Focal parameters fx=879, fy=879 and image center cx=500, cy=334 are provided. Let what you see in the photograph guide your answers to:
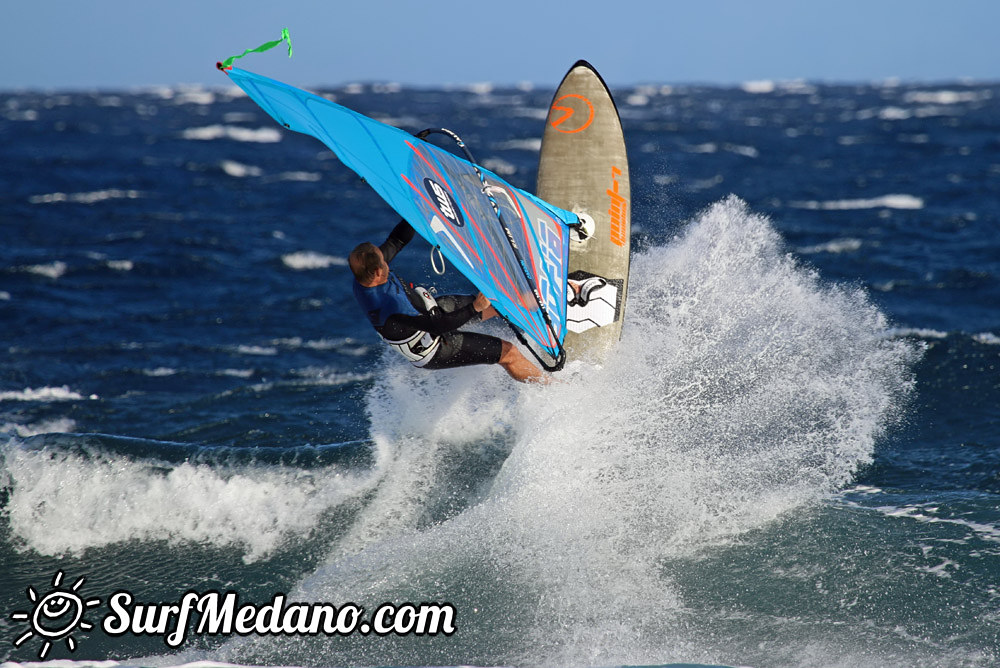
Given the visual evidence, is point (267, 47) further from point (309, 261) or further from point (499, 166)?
point (499, 166)

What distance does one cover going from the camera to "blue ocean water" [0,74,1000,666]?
5.06 m

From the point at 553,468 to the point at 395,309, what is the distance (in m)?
1.55

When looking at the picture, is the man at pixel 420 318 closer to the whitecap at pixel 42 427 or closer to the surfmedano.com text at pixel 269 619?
the surfmedano.com text at pixel 269 619

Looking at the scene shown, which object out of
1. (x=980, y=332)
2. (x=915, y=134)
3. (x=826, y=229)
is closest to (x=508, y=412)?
(x=980, y=332)

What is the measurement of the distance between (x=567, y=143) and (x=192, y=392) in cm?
474

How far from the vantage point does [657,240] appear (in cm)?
976

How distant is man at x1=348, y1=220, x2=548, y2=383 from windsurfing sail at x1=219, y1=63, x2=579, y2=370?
32 cm

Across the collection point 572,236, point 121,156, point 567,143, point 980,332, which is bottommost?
point 121,156

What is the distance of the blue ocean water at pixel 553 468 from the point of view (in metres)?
5.06

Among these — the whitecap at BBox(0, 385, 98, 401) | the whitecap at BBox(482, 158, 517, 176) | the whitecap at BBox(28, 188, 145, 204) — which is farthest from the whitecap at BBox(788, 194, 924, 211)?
the whitecap at BBox(28, 188, 145, 204)

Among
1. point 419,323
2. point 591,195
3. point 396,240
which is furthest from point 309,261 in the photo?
point 419,323

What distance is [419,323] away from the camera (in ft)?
18.4

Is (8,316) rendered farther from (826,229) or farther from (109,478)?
(826,229)

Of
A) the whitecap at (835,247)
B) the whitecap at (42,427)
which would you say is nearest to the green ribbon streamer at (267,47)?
the whitecap at (42,427)
